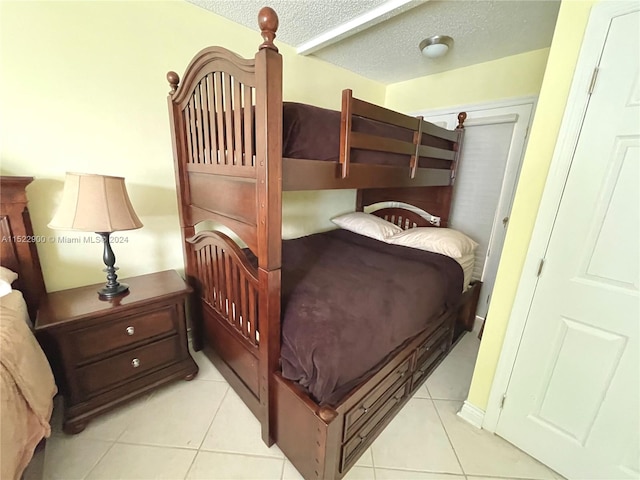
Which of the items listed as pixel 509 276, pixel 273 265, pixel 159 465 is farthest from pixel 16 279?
pixel 509 276

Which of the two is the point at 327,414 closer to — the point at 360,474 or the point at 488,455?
the point at 360,474

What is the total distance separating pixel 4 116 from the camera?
132 centimetres

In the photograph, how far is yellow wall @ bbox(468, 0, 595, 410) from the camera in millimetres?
1047

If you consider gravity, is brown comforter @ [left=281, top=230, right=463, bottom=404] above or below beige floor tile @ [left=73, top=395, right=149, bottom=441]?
above

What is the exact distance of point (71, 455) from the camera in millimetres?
1291

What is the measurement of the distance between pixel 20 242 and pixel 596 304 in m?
2.70

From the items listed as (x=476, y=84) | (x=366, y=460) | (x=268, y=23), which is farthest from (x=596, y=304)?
(x=476, y=84)

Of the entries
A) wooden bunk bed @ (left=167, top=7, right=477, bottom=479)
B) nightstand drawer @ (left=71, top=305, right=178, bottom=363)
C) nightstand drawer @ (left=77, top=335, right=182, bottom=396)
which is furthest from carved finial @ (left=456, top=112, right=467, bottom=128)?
nightstand drawer @ (left=77, top=335, right=182, bottom=396)

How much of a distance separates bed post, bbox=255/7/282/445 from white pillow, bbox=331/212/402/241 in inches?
58.9

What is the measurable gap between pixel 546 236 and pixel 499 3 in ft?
4.57

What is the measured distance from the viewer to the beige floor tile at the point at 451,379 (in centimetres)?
176

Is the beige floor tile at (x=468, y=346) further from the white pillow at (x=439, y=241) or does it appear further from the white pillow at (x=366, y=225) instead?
the white pillow at (x=366, y=225)

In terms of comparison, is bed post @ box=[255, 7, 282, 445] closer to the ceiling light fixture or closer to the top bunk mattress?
the top bunk mattress

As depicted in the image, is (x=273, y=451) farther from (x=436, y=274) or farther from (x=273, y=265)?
(x=436, y=274)
